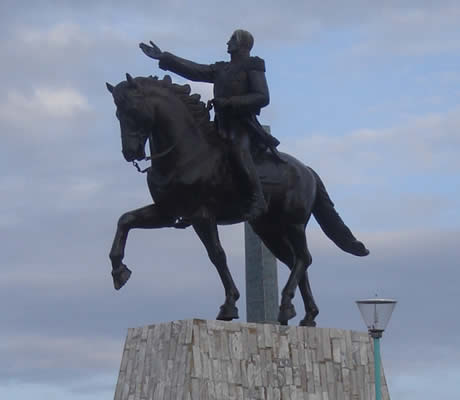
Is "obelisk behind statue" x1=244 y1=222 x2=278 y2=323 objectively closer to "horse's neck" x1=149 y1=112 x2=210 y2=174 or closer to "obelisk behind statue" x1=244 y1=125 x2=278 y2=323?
"obelisk behind statue" x1=244 y1=125 x2=278 y2=323

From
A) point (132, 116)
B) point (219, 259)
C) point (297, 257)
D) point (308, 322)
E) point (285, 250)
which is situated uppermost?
point (132, 116)

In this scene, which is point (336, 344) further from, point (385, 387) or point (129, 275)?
point (129, 275)

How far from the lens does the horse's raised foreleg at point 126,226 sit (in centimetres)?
1469

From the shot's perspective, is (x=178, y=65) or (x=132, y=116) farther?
(x=178, y=65)

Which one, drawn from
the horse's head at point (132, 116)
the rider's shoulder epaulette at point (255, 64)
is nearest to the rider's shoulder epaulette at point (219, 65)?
the rider's shoulder epaulette at point (255, 64)

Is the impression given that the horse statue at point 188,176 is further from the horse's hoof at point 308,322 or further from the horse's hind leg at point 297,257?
the horse's hoof at point 308,322

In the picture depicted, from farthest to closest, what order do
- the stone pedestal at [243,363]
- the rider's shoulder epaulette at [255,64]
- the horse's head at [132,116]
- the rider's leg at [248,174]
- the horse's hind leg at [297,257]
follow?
the horse's hind leg at [297,257]
the rider's shoulder epaulette at [255,64]
the rider's leg at [248,174]
the horse's head at [132,116]
the stone pedestal at [243,363]

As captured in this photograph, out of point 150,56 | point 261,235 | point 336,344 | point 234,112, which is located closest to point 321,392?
point 336,344

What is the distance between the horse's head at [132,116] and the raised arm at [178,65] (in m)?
0.95

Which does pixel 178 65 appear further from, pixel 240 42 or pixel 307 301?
pixel 307 301

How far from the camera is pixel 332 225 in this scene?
16.8m

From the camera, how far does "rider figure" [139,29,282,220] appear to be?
49.3ft

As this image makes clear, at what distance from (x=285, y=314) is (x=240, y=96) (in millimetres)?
2429

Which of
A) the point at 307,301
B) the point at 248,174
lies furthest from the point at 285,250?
the point at 248,174
